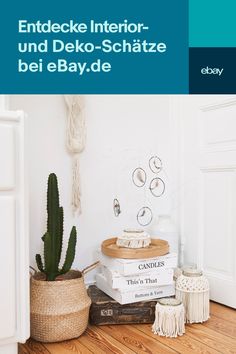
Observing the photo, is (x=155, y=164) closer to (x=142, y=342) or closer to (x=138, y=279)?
(x=138, y=279)

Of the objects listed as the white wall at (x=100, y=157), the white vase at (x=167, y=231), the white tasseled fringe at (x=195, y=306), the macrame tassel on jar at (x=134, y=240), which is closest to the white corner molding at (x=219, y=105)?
the white wall at (x=100, y=157)

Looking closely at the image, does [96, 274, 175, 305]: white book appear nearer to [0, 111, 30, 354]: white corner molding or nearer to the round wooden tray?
the round wooden tray

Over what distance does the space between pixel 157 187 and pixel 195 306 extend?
2.37 ft

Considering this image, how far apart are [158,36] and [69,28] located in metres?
0.34

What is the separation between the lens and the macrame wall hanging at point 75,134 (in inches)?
76.1

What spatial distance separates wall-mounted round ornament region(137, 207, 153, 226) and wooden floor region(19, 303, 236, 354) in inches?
25.1

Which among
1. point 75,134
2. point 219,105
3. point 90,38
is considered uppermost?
point 90,38

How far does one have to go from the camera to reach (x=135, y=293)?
5.55ft

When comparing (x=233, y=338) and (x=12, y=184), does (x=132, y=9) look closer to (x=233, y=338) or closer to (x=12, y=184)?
(x=12, y=184)

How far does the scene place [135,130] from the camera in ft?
7.09

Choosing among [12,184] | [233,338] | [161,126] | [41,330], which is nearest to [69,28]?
[12,184]

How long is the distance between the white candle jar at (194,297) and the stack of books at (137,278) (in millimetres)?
75

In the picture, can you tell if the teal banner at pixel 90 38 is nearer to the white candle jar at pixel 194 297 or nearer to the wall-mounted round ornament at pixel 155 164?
the wall-mounted round ornament at pixel 155 164

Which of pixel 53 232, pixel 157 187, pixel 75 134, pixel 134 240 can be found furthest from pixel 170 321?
pixel 75 134
